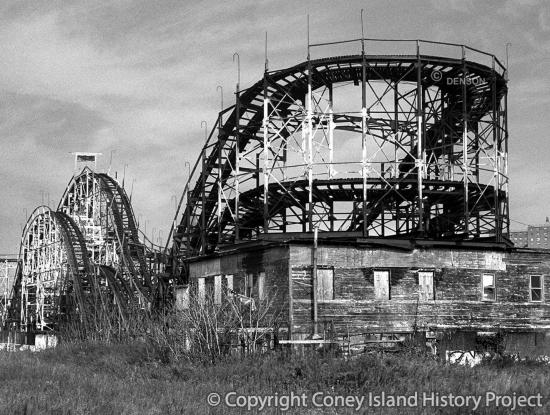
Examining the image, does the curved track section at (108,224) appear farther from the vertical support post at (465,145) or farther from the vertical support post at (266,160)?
the vertical support post at (465,145)

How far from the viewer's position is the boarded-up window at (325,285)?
3259 centimetres

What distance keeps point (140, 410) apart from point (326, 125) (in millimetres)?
25453

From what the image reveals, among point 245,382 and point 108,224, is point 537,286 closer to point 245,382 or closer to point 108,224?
point 245,382


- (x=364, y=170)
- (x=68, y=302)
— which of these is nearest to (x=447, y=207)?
(x=364, y=170)

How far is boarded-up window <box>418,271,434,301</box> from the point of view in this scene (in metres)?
33.5

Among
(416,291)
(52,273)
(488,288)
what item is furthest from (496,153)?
(52,273)

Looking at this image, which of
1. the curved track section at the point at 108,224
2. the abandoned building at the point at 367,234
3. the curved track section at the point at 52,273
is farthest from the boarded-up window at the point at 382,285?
the curved track section at the point at 52,273

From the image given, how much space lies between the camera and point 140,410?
17453 millimetres

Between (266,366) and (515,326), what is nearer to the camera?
(266,366)

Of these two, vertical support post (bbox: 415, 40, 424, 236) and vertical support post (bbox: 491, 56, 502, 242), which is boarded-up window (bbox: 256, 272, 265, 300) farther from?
vertical support post (bbox: 491, 56, 502, 242)

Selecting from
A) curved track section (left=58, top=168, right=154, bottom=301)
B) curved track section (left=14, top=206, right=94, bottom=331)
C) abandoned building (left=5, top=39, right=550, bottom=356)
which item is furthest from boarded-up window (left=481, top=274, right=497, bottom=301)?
curved track section (left=14, top=206, right=94, bottom=331)

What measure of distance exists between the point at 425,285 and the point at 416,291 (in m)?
0.49

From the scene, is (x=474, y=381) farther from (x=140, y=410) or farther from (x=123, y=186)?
(x=123, y=186)

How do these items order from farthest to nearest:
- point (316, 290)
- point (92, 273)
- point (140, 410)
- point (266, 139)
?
point (92, 273), point (266, 139), point (316, 290), point (140, 410)
